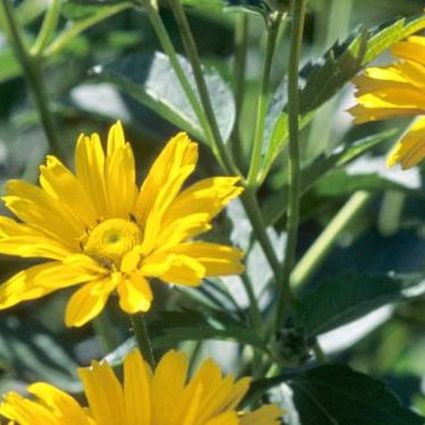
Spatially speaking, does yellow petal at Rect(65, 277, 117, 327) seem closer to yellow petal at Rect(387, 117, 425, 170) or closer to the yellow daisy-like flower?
the yellow daisy-like flower

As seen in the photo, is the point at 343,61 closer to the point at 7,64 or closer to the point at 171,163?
the point at 171,163

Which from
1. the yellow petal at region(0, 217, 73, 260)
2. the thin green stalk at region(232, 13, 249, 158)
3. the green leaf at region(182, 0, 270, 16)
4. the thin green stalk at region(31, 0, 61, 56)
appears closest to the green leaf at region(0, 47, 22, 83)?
the thin green stalk at region(31, 0, 61, 56)

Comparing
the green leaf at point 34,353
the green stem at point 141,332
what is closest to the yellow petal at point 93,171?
the green stem at point 141,332

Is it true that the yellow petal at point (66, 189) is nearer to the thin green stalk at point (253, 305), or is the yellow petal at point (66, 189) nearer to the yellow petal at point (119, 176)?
the yellow petal at point (119, 176)

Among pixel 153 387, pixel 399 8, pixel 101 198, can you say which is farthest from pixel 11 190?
pixel 399 8

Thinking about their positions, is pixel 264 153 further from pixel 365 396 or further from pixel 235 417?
pixel 235 417

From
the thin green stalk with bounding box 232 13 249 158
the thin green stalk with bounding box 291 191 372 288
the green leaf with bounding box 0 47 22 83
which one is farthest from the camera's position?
the green leaf with bounding box 0 47 22 83
